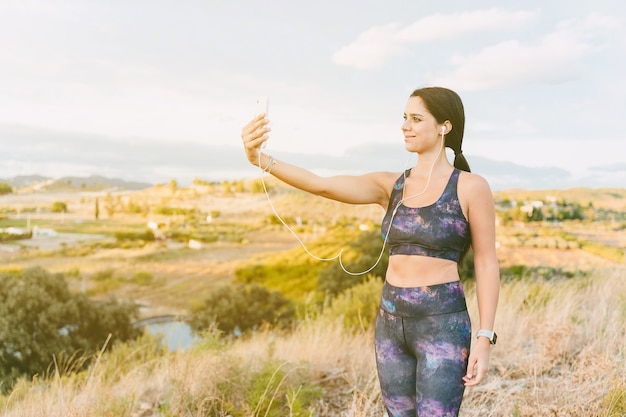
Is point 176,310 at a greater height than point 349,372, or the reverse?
point 349,372

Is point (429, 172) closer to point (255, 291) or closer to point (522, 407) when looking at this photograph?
point (522, 407)

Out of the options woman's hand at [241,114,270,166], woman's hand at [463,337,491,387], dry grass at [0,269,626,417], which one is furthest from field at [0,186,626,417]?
woman's hand at [241,114,270,166]

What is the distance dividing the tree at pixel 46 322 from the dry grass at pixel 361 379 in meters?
9.33

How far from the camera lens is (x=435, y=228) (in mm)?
2516

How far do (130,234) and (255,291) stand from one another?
5.63m

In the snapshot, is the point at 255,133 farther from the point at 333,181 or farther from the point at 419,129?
the point at 419,129

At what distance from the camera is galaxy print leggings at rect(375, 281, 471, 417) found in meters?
2.47

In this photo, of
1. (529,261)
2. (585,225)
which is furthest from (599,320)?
(585,225)

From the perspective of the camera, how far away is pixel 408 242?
2582mm

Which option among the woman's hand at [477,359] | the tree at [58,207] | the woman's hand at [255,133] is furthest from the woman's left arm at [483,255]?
the tree at [58,207]

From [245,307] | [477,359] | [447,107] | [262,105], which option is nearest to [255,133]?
[262,105]

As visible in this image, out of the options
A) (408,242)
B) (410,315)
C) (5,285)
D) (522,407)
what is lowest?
(5,285)

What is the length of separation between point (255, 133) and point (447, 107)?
0.85 m

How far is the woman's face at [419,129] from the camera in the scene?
2650mm
